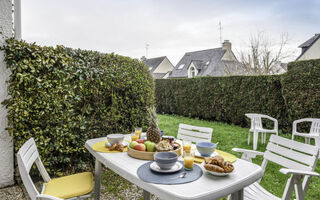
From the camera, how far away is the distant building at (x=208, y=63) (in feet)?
59.7

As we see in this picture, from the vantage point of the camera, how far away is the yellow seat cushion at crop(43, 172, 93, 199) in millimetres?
1776

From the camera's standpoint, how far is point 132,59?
4059mm

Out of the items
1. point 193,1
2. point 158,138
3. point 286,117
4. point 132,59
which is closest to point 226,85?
point 286,117

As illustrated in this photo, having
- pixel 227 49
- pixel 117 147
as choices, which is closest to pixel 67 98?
pixel 117 147

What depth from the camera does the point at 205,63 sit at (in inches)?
771

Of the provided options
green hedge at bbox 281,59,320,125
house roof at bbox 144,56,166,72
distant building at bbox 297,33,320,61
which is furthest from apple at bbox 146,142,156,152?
house roof at bbox 144,56,166,72

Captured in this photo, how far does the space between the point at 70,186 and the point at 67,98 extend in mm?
1616

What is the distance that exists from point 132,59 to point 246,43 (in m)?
10.6

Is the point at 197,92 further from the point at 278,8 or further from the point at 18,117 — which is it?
the point at 18,117

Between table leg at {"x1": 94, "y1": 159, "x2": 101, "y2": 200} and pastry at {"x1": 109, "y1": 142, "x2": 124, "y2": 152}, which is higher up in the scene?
pastry at {"x1": 109, "y1": 142, "x2": 124, "y2": 152}

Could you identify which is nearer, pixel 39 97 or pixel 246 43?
pixel 39 97

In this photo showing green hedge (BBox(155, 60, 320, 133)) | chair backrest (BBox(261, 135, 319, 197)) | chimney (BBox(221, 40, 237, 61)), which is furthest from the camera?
chimney (BBox(221, 40, 237, 61))

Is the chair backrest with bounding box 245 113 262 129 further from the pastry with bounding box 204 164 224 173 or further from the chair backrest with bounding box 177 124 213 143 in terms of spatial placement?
the pastry with bounding box 204 164 224 173

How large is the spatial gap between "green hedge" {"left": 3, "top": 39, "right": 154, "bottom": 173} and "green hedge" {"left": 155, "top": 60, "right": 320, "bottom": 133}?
482 cm
